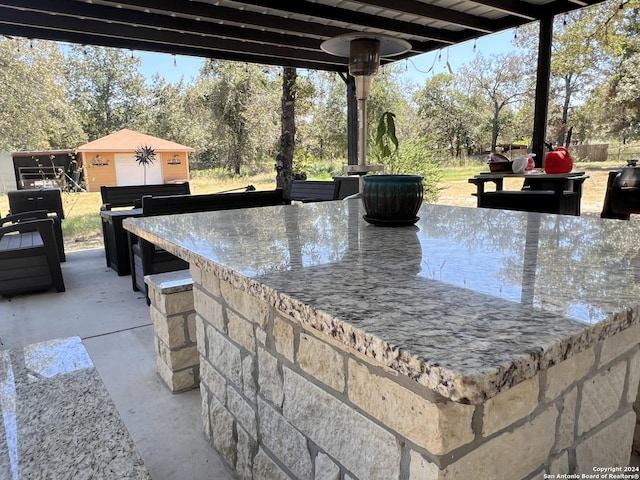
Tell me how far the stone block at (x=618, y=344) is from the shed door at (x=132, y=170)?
11.4 meters

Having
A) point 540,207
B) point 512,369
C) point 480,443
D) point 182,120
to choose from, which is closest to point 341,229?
point 480,443

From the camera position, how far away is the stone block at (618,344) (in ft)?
2.71

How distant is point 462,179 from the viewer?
29.8 ft

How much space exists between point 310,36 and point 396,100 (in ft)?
26.6

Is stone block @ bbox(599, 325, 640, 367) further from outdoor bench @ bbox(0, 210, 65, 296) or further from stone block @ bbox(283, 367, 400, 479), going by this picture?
outdoor bench @ bbox(0, 210, 65, 296)

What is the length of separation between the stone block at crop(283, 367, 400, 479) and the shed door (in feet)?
36.5

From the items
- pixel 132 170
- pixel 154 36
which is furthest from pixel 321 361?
pixel 132 170

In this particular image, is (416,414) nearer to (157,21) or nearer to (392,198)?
(392,198)

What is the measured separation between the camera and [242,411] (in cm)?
125

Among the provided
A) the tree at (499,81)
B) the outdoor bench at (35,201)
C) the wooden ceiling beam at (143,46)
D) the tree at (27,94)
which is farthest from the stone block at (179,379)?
the tree at (27,94)

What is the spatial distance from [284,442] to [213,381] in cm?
50

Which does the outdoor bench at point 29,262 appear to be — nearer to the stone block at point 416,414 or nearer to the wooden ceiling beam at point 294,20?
the wooden ceiling beam at point 294,20

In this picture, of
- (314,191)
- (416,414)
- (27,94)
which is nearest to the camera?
(416,414)

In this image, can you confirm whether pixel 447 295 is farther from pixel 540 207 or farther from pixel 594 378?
pixel 540 207
